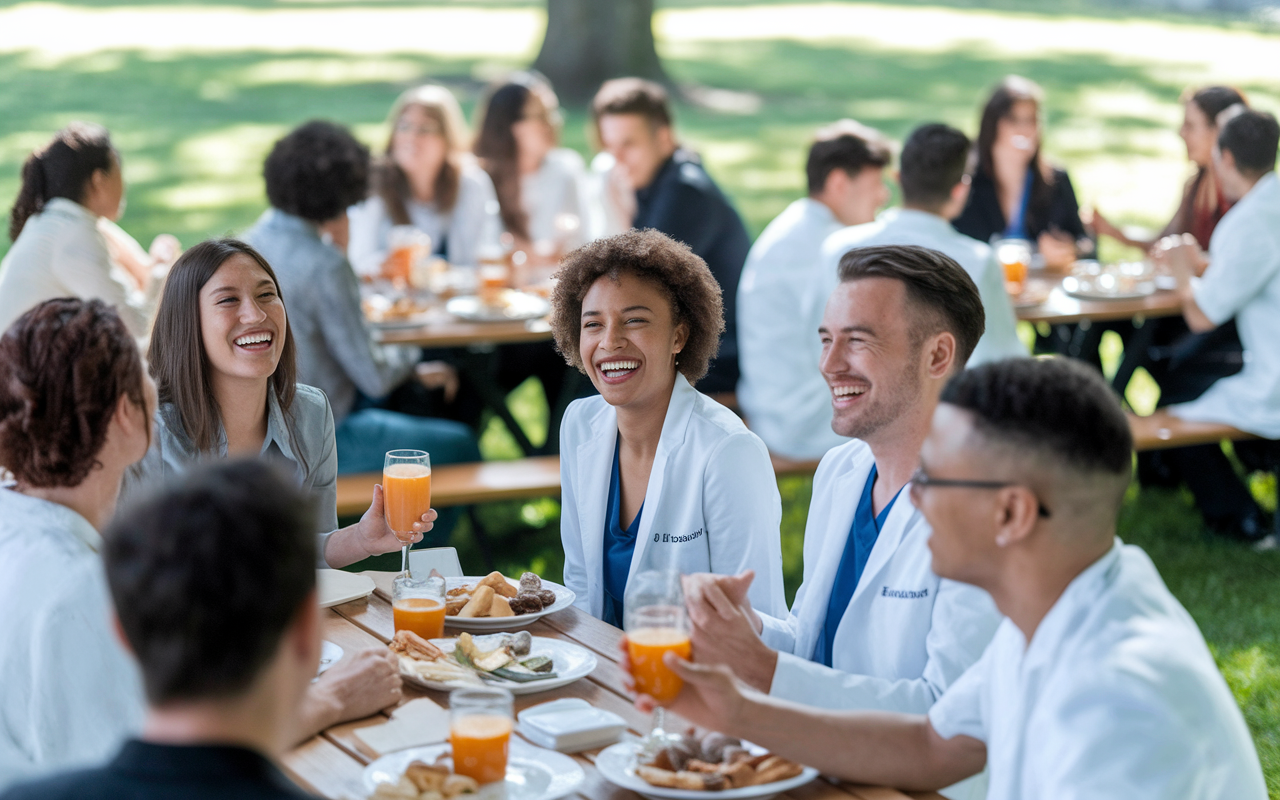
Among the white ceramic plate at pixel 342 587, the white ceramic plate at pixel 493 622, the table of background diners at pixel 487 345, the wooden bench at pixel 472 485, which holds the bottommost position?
the wooden bench at pixel 472 485

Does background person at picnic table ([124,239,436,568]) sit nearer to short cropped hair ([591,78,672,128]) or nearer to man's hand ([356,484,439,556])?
man's hand ([356,484,439,556])

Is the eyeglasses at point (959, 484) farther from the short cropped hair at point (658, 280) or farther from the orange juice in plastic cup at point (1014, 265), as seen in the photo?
the orange juice in plastic cup at point (1014, 265)

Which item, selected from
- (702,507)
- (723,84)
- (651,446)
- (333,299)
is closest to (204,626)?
(702,507)

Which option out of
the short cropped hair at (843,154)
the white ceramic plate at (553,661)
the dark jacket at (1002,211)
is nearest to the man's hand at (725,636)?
the white ceramic plate at (553,661)

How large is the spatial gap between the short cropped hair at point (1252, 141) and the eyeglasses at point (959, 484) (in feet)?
14.6

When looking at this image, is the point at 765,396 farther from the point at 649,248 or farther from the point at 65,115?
the point at 65,115

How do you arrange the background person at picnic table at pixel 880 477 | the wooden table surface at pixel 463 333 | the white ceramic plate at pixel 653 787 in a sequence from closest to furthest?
1. the white ceramic plate at pixel 653 787
2. the background person at picnic table at pixel 880 477
3. the wooden table surface at pixel 463 333

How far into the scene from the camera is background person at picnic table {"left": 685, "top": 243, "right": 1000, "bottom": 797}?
2.52m

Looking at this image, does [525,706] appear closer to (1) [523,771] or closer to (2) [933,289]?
(1) [523,771]

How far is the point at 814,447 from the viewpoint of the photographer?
5.39 meters

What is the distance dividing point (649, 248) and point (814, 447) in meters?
2.40

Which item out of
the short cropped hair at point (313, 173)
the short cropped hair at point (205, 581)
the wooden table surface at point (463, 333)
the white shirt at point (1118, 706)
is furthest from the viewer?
the wooden table surface at point (463, 333)

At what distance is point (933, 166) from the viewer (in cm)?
521

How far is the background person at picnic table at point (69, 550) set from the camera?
1989 mm
